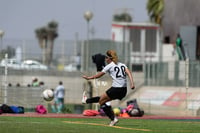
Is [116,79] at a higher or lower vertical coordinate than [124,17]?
lower

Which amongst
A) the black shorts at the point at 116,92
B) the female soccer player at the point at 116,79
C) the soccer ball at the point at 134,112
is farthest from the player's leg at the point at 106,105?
the soccer ball at the point at 134,112

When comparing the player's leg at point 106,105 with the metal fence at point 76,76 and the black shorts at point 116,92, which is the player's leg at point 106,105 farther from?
the metal fence at point 76,76

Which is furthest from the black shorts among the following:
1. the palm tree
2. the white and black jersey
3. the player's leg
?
the palm tree

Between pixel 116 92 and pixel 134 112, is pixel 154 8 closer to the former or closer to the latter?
pixel 134 112

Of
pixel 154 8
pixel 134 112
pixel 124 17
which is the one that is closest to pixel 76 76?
pixel 134 112

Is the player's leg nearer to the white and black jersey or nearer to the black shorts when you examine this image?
the black shorts

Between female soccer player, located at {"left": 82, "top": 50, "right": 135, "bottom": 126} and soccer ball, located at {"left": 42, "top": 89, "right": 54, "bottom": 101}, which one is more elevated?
female soccer player, located at {"left": 82, "top": 50, "right": 135, "bottom": 126}

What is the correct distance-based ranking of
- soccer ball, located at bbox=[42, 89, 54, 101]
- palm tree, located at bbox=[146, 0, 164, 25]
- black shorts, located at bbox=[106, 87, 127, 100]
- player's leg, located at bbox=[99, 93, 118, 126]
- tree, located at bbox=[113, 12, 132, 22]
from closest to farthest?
black shorts, located at bbox=[106, 87, 127, 100] → player's leg, located at bbox=[99, 93, 118, 126] → soccer ball, located at bbox=[42, 89, 54, 101] → palm tree, located at bbox=[146, 0, 164, 25] → tree, located at bbox=[113, 12, 132, 22]

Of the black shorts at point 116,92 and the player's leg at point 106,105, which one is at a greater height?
the black shorts at point 116,92

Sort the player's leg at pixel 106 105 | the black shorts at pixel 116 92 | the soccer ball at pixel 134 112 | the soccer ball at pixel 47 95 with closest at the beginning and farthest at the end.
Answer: the black shorts at pixel 116 92 → the player's leg at pixel 106 105 → the soccer ball at pixel 134 112 → the soccer ball at pixel 47 95

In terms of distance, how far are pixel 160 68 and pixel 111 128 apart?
881 inches

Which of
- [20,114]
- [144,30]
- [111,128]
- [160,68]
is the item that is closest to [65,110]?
[20,114]

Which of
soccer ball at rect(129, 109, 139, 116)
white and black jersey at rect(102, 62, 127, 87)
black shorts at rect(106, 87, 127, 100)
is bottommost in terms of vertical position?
soccer ball at rect(129, 109, 139, 116)

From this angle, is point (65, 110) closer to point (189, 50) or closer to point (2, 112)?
point (2, 112)
